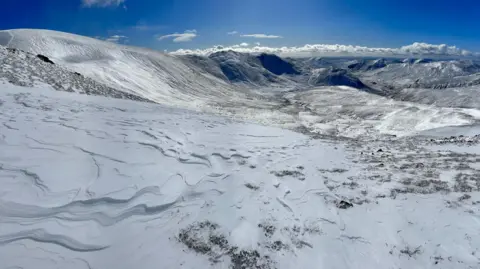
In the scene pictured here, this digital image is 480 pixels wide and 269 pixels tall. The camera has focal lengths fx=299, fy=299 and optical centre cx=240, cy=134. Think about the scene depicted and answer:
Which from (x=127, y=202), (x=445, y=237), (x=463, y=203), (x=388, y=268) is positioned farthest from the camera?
(x=463, y=203)

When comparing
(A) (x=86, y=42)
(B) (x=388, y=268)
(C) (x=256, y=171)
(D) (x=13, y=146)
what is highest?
(A) (x=86, y=42)

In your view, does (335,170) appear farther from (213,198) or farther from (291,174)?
(213,198)

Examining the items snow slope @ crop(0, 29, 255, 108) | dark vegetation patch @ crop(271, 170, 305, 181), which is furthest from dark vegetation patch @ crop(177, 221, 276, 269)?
snow slope @ crop(0, 29, 255, 108)

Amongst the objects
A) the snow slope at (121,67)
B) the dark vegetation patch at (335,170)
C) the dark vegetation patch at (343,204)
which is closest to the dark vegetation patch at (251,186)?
the dark vegetation patch at (343,204)

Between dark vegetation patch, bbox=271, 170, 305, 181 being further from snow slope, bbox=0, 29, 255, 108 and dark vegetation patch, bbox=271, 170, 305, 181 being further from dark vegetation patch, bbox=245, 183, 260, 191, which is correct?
snow slope, bbox=0, 29, 255, 108

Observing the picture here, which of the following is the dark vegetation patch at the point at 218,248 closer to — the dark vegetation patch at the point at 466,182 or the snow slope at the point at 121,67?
the dark vegetation patch at the point at 466,182

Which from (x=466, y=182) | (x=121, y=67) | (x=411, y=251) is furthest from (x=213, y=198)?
(x=121, y=67)

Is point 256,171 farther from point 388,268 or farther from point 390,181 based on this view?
point 388,268

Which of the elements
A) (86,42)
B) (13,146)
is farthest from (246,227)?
(86,42)
